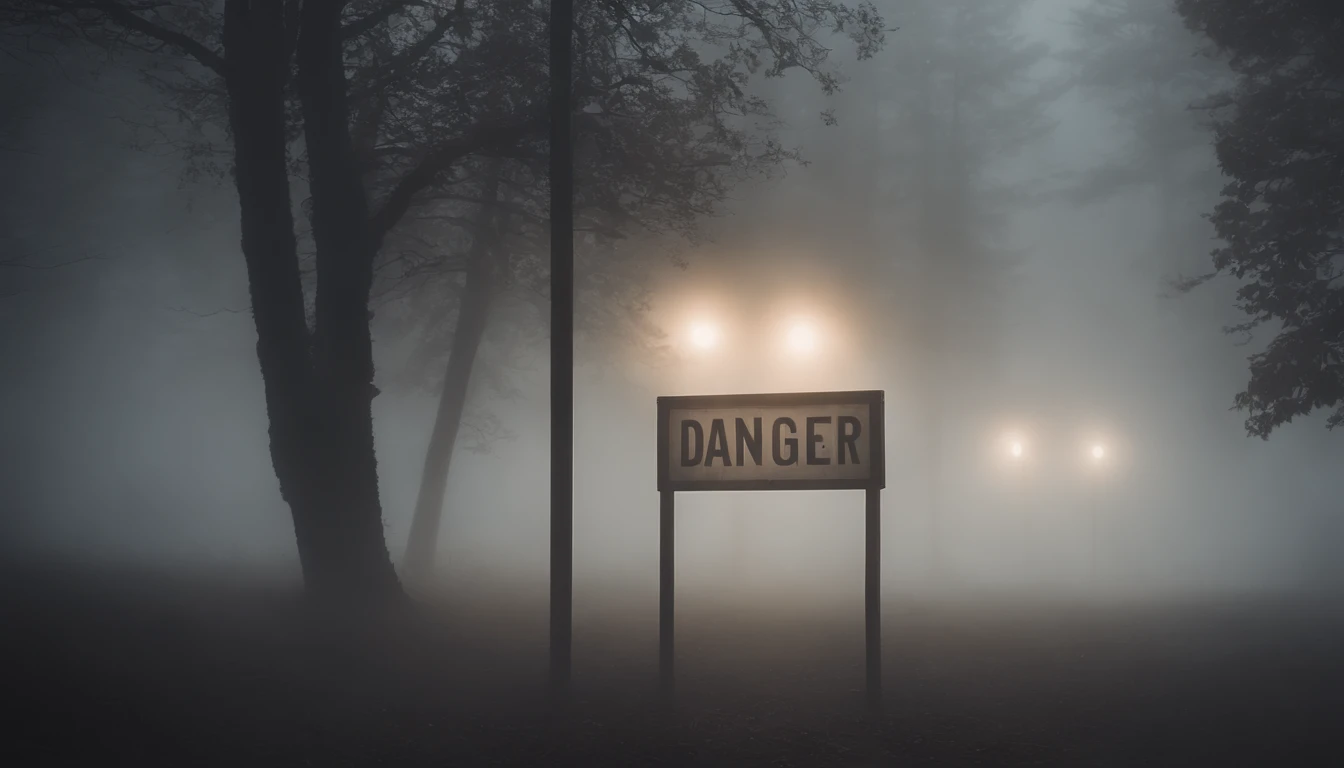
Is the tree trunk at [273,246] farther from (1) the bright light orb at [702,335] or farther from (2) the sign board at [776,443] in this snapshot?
(1) the bright light orb at [702,335]

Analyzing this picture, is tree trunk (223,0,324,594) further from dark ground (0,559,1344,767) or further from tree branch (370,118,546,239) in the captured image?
dark ground (0,559,1344,767)

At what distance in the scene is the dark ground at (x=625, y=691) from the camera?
26.4 ft

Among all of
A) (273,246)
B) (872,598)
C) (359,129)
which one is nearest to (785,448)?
(872,598)

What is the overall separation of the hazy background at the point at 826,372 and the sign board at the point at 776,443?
16.4 metres

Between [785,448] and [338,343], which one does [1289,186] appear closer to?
[785,448]

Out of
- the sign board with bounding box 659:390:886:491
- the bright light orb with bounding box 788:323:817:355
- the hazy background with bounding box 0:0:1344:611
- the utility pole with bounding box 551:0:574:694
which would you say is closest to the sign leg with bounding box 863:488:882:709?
the sign board with bounding box 659:390:886:491

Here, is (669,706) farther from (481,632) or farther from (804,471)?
(481,632)

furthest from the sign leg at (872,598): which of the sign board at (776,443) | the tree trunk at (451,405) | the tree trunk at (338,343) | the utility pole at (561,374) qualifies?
the tree trunk at (451,405)

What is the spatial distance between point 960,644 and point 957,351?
27.9 m

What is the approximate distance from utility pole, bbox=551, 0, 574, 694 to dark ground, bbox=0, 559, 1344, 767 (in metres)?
0.68

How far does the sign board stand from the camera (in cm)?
1003

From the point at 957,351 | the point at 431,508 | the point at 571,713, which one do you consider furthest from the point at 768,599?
the point at 957,351

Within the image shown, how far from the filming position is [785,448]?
10.1m

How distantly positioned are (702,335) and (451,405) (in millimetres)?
5867
